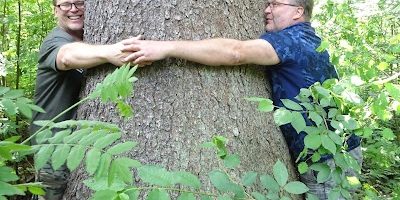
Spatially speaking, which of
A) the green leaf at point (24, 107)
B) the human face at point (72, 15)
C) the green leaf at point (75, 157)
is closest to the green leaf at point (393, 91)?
the green leaf at point (75, 157)

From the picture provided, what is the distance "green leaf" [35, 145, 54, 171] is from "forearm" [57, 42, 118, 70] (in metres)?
0.95

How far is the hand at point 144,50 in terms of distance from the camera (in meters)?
2.28

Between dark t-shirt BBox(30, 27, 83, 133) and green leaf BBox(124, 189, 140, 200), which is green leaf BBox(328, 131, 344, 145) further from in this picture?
dark t-shirt BBox(30, 27, 83, 133)

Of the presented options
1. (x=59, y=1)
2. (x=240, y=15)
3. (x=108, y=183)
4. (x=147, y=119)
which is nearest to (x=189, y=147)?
(x=147, y=119)

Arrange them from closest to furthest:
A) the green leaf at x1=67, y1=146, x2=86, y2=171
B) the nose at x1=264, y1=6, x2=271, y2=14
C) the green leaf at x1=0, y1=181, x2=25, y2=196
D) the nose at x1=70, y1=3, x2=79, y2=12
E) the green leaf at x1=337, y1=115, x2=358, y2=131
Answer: the green leaf at x1=0, y1=181, x2=25, y2=196
the green leaf at x1=67, y1=146, x2=86, y2=171
the green leaf at x1=337, y1=115, x2=358, y2=131
the nose at x1=264, y1=6, x2=271, y2=14
the nose at x1=70, y1=3, x2=79, y2=12

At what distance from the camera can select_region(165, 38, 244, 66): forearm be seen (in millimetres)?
2295

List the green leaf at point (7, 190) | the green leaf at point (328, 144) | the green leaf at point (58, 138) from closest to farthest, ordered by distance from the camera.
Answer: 1. the green leaf at point (7, 190)
2. the green leaf at point (58, 138)
3. the green leaf at point (328, 144)

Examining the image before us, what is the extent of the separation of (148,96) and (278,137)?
791 millimetres

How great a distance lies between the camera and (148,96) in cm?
233

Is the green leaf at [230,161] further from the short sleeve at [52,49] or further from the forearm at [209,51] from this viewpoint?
the short sleeve at [52,49]

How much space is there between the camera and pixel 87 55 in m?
2.41

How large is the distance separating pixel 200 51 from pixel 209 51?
0.05 m

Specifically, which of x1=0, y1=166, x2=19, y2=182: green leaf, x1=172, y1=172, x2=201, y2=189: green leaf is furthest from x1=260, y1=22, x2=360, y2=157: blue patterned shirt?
x1=0, y1=166, x2=19, y2=182: green leaf

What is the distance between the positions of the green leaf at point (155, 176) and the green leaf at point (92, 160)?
0.14 meters
